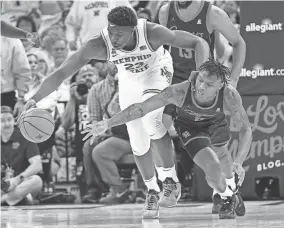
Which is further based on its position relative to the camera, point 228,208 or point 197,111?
point 228,208

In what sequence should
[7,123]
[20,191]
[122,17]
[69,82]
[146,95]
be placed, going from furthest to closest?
1. [69,82]
2. [7,123]
3. [20,191]
4. [146,95]
5. [122,17]

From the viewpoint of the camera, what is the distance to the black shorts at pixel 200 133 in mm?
6922

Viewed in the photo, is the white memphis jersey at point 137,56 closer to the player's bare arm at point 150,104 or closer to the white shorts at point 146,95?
the white shorts at point 146,95

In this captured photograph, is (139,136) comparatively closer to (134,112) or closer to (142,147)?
(142,147)

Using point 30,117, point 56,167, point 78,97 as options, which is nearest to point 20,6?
point 78,97

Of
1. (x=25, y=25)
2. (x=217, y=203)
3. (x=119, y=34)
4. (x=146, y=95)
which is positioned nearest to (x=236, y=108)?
(x=146, y=95)

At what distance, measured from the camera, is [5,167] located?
10211 mm

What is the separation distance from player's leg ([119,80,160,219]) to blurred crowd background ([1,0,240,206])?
247 cm

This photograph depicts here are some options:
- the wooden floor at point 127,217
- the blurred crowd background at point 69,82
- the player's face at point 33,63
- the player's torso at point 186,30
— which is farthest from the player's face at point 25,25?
the player's torso at point 186,30

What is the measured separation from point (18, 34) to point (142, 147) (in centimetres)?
170

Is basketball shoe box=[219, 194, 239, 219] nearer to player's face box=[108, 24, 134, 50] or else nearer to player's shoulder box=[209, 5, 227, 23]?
player's face box=[108, 24, 134, 50]

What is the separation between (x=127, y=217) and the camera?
753 cm

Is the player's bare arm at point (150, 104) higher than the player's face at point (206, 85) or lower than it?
lower

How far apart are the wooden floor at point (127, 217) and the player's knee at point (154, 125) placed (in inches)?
32.4
